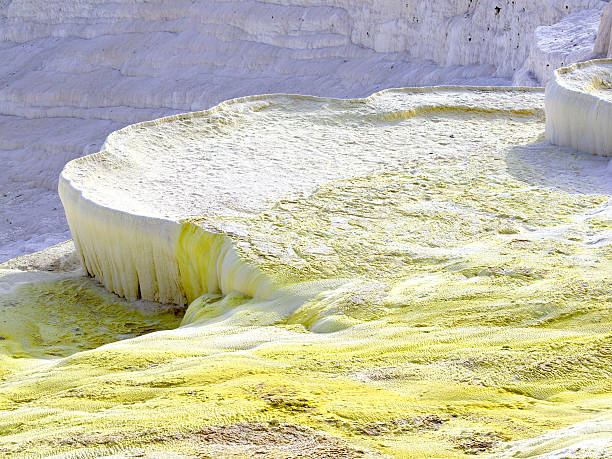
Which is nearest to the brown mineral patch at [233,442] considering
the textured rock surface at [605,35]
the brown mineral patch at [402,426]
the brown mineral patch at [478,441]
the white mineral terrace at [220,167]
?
the brown mineral patch at [402,426]

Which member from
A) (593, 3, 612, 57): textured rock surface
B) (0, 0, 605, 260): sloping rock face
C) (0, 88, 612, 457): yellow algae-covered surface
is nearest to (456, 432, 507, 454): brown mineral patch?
(0, 88, 612, 457): yellow algae-covered surface

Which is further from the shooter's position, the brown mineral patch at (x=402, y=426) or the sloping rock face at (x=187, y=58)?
the sloping rock face at (x=187, y=58)

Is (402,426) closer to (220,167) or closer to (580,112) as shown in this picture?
(220,167)

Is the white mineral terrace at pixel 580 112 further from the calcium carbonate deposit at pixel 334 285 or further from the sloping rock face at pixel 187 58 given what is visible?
→ the sloping rock face at pixel 187 58

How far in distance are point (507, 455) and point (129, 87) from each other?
21.2 metres

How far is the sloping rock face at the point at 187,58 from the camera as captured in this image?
17609 mm

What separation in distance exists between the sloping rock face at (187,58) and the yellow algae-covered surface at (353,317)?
9849mm

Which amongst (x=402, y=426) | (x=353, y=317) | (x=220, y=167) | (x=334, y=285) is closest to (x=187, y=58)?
(x=220, y=167)

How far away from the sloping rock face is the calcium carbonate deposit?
17.7 ft

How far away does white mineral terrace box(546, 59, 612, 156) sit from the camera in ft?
23.4

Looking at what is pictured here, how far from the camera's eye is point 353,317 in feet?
14.3

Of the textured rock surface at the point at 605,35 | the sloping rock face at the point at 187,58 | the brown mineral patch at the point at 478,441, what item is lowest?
the sloping rock face at the point at 187,58

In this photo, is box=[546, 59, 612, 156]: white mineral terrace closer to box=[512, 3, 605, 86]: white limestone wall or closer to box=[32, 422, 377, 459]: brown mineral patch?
box=[512, 3, 605, 86]: white limestone wall

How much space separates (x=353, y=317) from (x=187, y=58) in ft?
62.9
